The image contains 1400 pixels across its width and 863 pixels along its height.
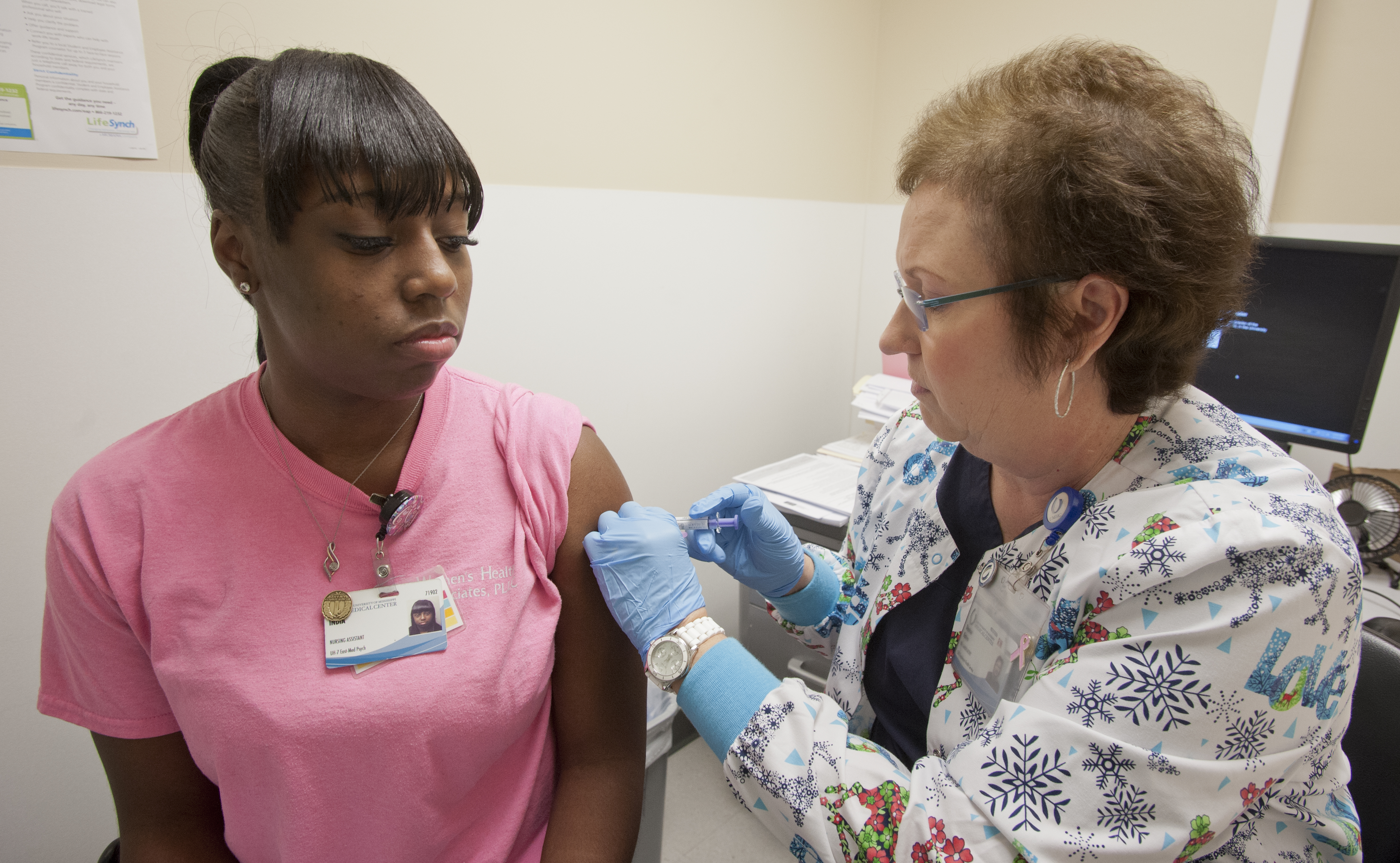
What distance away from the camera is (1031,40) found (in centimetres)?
247

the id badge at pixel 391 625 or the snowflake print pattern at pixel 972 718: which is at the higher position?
the id badge at pixel 391 625

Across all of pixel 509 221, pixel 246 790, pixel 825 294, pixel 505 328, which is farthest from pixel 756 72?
pixel 246 790

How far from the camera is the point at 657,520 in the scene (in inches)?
45.0

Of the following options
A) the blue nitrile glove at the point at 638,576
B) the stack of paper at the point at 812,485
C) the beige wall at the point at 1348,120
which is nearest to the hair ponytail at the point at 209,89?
the blue nitrile glove at the point at 638,576

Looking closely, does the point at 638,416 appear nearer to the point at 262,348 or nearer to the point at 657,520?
the point at 657,520

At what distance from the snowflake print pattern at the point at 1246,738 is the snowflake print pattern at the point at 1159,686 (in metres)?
0.05

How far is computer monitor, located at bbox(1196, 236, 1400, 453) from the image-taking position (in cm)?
166

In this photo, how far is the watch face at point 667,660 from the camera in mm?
1051

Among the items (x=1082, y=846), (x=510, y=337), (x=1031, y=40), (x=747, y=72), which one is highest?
(x=1031, y=40)

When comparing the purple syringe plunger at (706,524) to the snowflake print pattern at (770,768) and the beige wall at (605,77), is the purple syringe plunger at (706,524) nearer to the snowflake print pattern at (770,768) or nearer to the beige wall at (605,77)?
the snowflake print pattern at (770,768)

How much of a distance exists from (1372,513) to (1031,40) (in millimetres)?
1800

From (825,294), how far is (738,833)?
1.92m

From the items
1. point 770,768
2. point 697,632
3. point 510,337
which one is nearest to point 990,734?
point 770,768

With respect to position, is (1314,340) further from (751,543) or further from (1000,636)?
(751,543)
